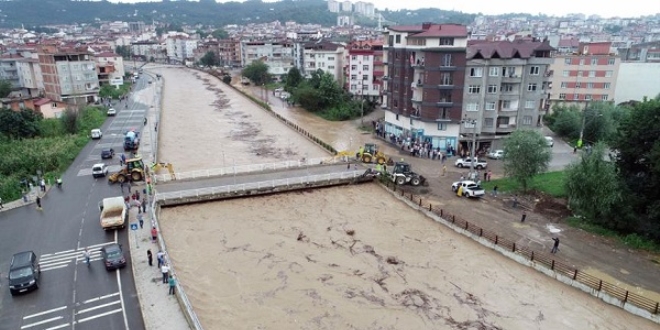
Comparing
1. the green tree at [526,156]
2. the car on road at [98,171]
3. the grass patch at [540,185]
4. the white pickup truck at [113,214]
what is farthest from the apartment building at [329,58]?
the white pickup truck at [113,214]

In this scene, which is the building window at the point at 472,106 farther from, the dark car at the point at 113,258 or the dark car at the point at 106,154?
the dark car at the point at 106,154

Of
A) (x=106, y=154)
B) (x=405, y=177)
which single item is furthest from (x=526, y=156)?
(x=106, y=154)

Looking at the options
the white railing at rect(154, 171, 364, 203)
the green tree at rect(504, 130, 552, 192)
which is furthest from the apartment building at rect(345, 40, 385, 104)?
the green tree at rect(504, 130, 552, 192)

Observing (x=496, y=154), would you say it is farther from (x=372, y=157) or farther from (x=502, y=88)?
(x=372, y=157)

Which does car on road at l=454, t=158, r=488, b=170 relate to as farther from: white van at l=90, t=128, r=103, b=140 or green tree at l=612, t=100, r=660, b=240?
white van at l=90, t=128, r=103, b=140

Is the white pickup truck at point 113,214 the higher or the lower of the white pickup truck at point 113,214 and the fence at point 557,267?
the higher

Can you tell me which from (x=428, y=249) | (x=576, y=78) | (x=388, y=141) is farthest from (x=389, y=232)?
(x=576, y=78)

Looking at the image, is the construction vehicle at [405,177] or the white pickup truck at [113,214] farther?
the construction vehicle at [405,177]

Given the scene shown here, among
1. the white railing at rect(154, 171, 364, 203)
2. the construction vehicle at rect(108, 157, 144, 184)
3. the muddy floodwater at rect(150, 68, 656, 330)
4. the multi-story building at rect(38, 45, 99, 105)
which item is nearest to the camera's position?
the muddy floodwater at rect(150, 68, 656, 330)
